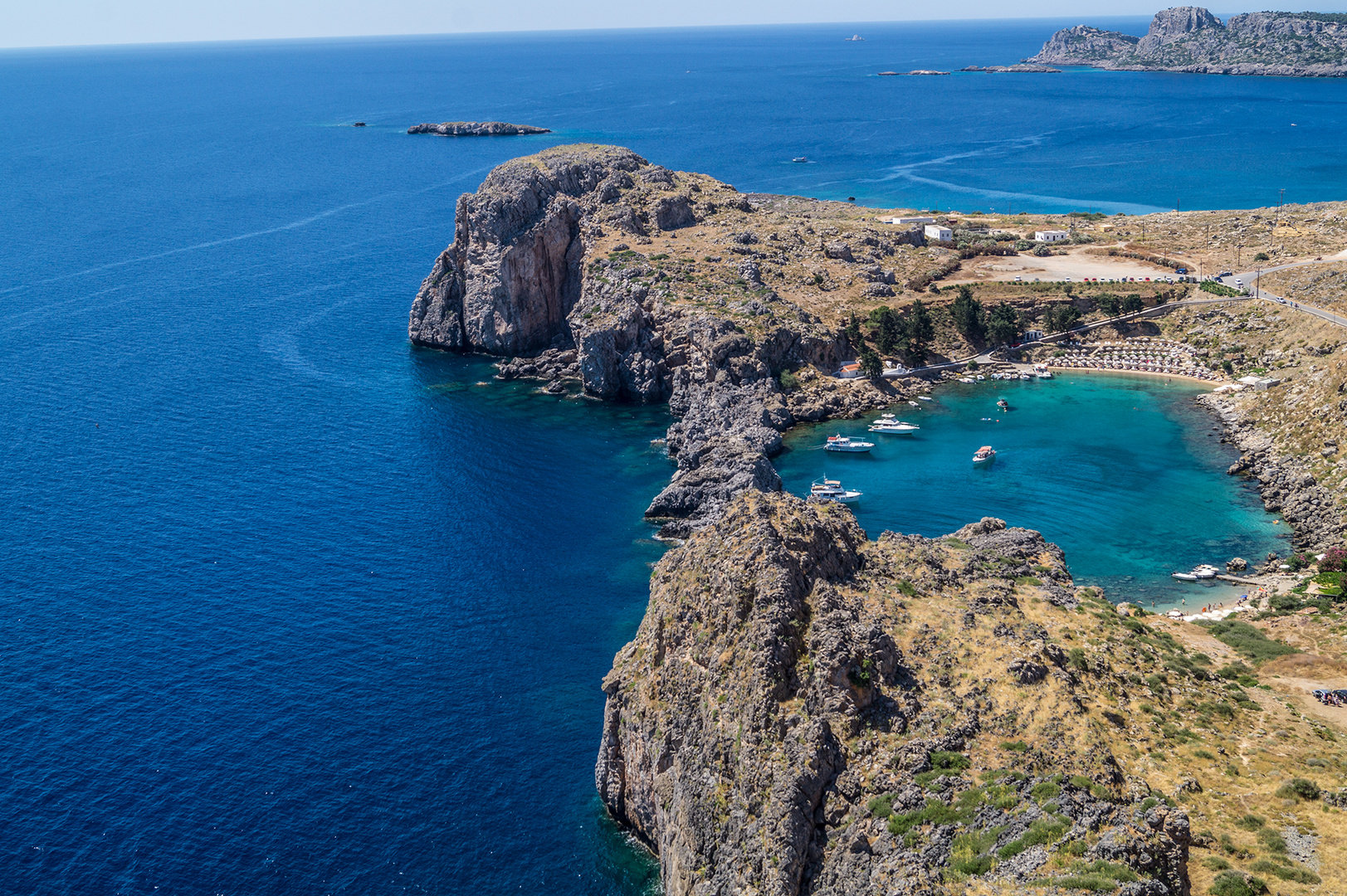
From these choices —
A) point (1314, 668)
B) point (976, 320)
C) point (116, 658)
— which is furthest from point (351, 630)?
point (976, 320)

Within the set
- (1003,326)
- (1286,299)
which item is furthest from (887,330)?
(1286,299)

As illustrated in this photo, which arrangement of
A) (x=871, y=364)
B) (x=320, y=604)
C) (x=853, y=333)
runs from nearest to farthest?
(x=320, y=604)
(x=871, y=364)
(x=853, y=333)

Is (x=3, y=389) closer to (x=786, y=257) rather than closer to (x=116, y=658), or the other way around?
(x=116, y=658)

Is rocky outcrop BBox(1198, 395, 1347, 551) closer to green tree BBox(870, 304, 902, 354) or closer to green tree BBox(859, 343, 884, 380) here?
green tree BBox(859, 343, 884, 380)

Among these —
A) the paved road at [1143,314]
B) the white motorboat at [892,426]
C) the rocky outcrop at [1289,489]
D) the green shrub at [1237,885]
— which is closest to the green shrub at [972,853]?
the green shrub at [1237,885]

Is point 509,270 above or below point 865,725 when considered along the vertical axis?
above

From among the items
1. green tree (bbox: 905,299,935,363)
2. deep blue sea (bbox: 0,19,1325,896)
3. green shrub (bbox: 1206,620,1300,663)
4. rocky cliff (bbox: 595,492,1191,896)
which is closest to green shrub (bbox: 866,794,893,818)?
rocky cliff (bbox: 595,492,1191,896)

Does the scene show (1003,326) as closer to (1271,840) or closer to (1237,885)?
(1271,840)
